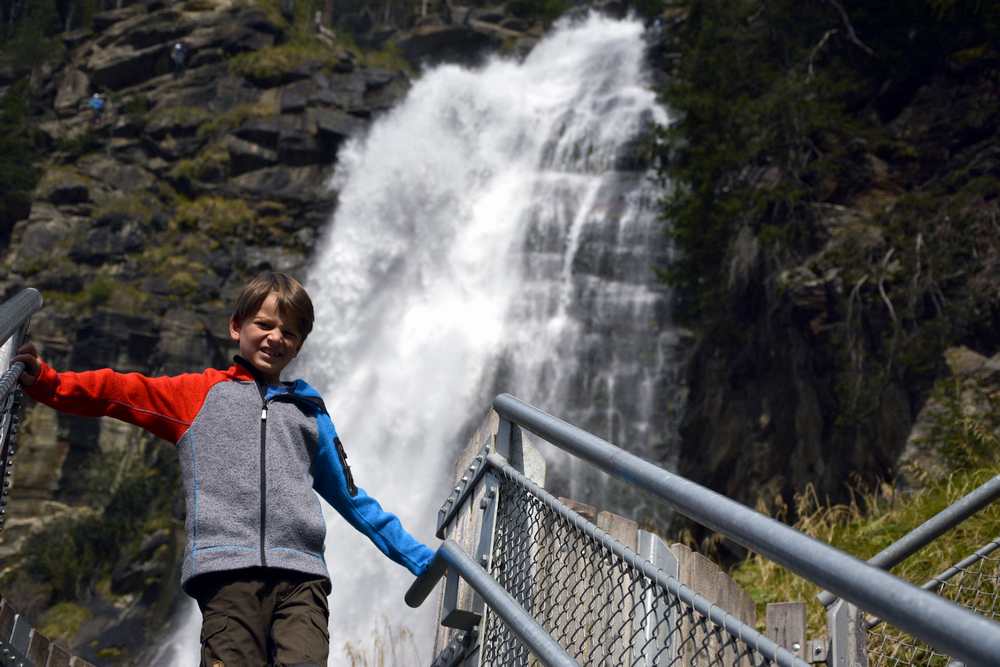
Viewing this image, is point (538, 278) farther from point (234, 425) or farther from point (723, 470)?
point (234, 425)

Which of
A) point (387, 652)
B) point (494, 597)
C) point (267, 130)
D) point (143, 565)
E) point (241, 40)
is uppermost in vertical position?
point (241, 40)

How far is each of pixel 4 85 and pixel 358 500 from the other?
33817 millimetres

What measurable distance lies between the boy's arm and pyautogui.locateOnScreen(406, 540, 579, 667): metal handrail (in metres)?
0.82

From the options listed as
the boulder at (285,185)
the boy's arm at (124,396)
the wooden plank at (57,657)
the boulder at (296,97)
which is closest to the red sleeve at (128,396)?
the boy's arm at (124,396)

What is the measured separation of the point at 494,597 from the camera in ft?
8.05

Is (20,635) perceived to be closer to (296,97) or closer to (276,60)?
(296,97)

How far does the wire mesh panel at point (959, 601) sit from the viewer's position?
3705 mm

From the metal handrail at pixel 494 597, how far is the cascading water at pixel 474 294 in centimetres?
870

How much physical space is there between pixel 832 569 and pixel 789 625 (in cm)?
243

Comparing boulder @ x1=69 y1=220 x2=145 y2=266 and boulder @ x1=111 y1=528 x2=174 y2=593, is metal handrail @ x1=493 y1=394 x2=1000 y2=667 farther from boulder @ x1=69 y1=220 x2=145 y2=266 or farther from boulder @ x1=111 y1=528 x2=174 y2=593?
boulder @ x1=69 y1=220 x2=145 y2=266

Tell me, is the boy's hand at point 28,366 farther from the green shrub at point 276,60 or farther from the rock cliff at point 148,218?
the green shrub at point 276,60

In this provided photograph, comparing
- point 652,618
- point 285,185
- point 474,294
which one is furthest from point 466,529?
point 285,185

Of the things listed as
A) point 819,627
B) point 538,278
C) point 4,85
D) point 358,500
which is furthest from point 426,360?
point 4,85

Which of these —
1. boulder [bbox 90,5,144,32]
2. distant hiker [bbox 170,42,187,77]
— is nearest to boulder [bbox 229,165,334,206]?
distant hiker [bbox 170,42,187,77]
